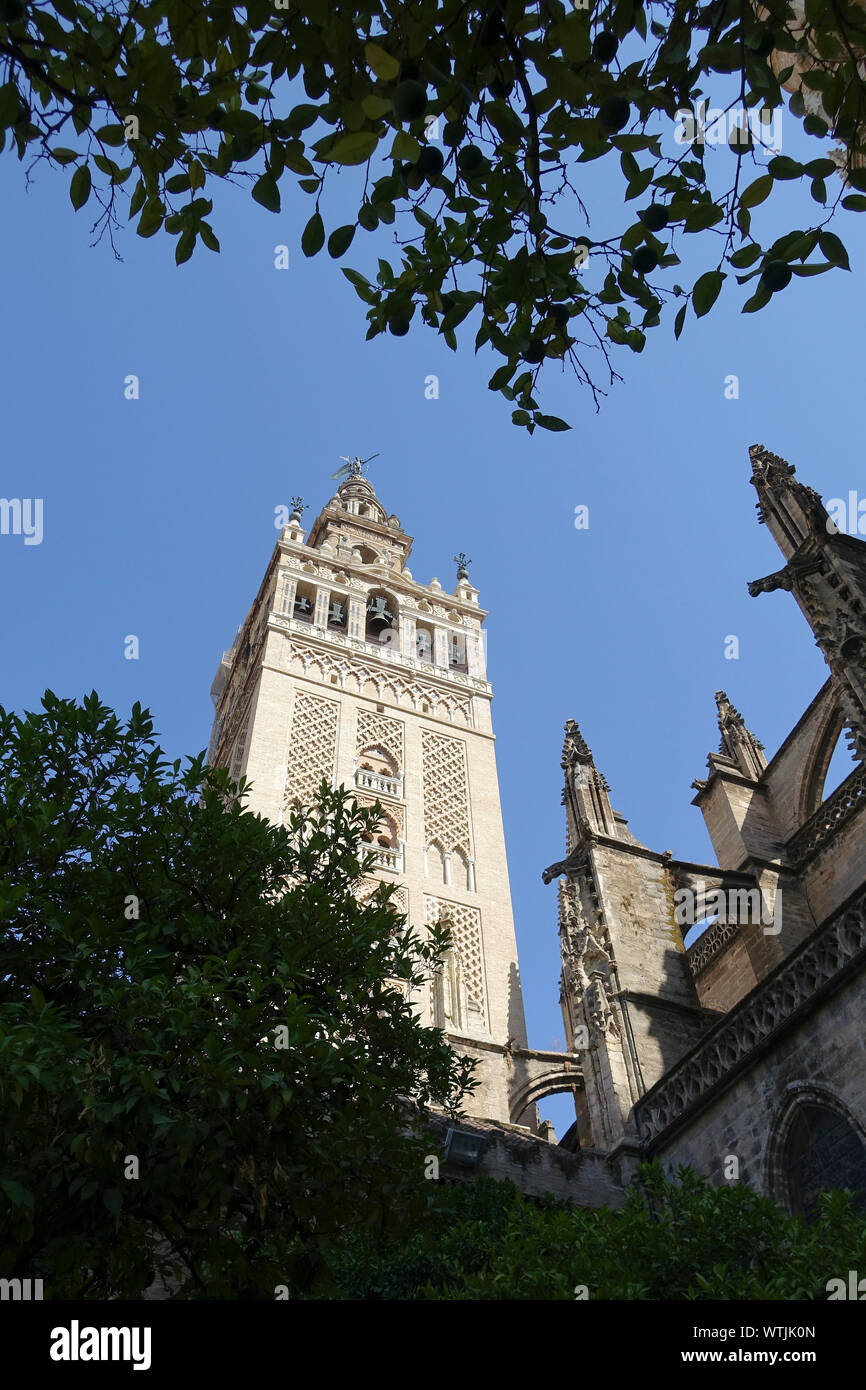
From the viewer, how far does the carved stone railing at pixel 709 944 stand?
1675 centimetres

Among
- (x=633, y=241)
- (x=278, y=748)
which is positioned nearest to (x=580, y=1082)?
(x=278, y=748)

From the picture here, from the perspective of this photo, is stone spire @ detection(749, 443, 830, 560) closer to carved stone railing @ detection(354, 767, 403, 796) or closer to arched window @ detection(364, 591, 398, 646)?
carved stone railing @ detection(354, 767, 403, 796)

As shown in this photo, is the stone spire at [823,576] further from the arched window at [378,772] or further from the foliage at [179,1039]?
the arched window at [378,772]

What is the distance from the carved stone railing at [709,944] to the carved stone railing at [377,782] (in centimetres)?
849

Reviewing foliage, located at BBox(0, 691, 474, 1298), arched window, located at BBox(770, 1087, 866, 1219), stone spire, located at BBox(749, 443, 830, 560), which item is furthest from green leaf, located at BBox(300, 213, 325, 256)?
stone spire, located at BBox(749, 443, 830, 560)

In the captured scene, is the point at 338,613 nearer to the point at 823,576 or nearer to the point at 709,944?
the point at 709,944

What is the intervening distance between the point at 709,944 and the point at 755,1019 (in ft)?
20.0

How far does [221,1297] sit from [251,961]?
1.98 m

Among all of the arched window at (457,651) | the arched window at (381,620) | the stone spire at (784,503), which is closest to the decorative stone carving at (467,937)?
the arched window at (457,651)

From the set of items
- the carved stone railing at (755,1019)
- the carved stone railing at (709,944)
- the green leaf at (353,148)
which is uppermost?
the carved stone railing at (709,944)

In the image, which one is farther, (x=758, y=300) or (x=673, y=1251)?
(x=673, y=1251)

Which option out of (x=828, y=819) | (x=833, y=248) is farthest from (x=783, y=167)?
(x=828, y=819)

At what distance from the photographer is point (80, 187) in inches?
158

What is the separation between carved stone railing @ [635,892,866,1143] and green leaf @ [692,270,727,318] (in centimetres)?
755
